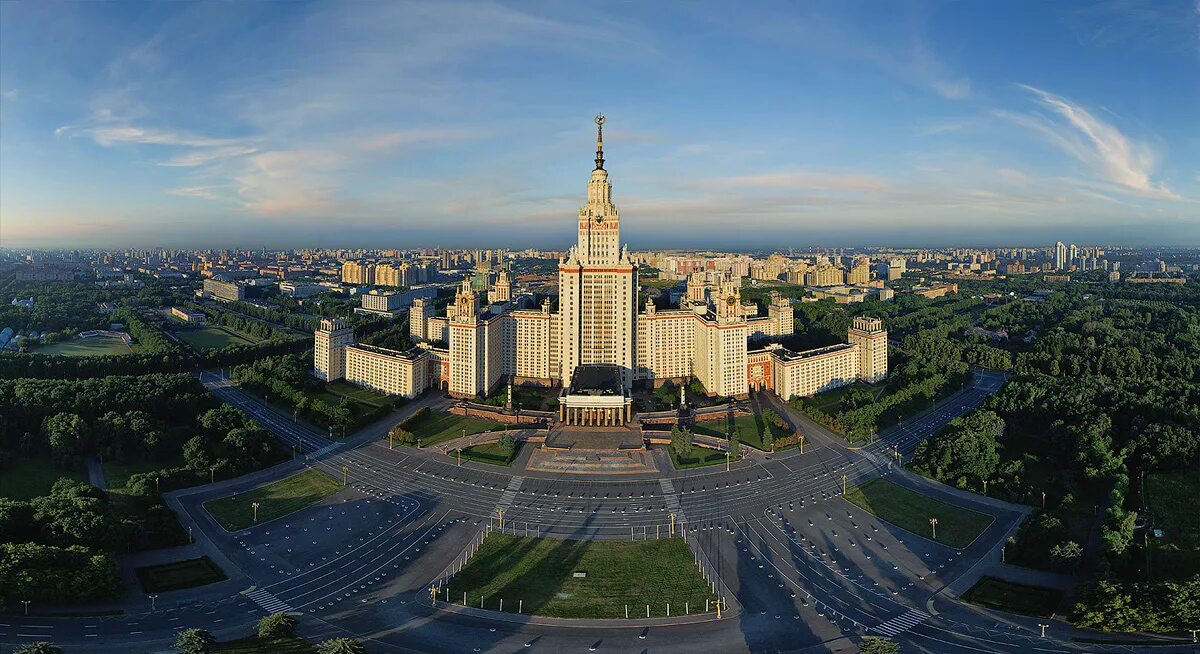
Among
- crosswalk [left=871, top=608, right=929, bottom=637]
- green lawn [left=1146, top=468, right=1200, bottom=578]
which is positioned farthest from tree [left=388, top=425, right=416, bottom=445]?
green lawn [left=1146, top=468, right=1200, bottom=578]

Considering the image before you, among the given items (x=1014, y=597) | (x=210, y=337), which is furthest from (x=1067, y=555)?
(x=210, y=337)

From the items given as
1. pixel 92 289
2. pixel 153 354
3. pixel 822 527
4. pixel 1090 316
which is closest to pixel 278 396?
pixel 153 354

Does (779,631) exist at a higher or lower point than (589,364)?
lower

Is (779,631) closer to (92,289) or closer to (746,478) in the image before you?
Answer: (746,478)

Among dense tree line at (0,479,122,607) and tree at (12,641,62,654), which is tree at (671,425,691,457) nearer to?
dense tree line at (0,479,122,607)

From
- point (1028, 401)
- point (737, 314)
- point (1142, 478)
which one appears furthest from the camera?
point (737, 314)

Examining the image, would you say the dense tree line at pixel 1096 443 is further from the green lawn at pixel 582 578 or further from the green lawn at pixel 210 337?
the green lawn at pixel 210 337

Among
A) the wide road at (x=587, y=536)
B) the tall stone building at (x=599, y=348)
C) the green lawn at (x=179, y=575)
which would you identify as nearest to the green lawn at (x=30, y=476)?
the wide road at (x=587, y=536)

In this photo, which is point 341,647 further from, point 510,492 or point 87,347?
point 87,347
